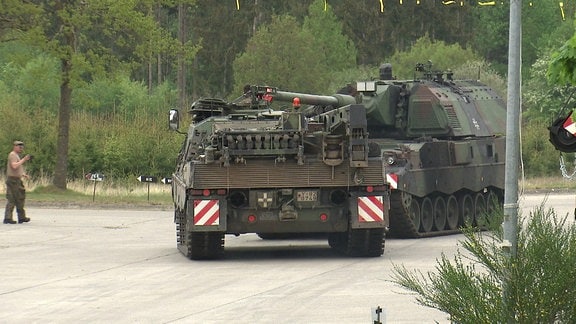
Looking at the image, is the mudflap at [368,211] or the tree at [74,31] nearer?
the mudflap at [368,211]

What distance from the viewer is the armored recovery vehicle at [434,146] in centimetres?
2727

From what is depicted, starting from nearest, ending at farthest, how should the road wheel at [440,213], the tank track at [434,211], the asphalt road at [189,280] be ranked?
the asphalt road at [189,280] < the tank track at [434,211] < the road wheel at [440,213]

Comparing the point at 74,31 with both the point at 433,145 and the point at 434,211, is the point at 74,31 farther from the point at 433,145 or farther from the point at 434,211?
the point at 434,211

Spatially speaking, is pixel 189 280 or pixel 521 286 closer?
pixel 521 286

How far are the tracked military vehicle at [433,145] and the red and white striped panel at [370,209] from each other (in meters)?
4.35

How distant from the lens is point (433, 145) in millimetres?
28234

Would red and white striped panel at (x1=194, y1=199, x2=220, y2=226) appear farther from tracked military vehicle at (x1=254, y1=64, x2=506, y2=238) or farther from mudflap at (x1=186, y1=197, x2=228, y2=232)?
tracked military vehicle at (x1=254, y1=64, x2=506, y2=238)

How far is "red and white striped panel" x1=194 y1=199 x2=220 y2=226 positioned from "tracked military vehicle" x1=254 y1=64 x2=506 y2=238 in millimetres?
4999

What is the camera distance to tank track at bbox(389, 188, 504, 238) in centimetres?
2680

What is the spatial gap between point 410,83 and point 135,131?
15807 mm

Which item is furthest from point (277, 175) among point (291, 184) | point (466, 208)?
point (466, 208)

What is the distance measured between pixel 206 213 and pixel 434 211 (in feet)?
24.8

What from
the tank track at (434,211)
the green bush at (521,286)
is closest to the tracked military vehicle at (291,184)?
the tank track at (434,211)

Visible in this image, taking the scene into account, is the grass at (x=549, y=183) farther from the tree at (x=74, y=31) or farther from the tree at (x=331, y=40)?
the tree at (x=331, y=40)
